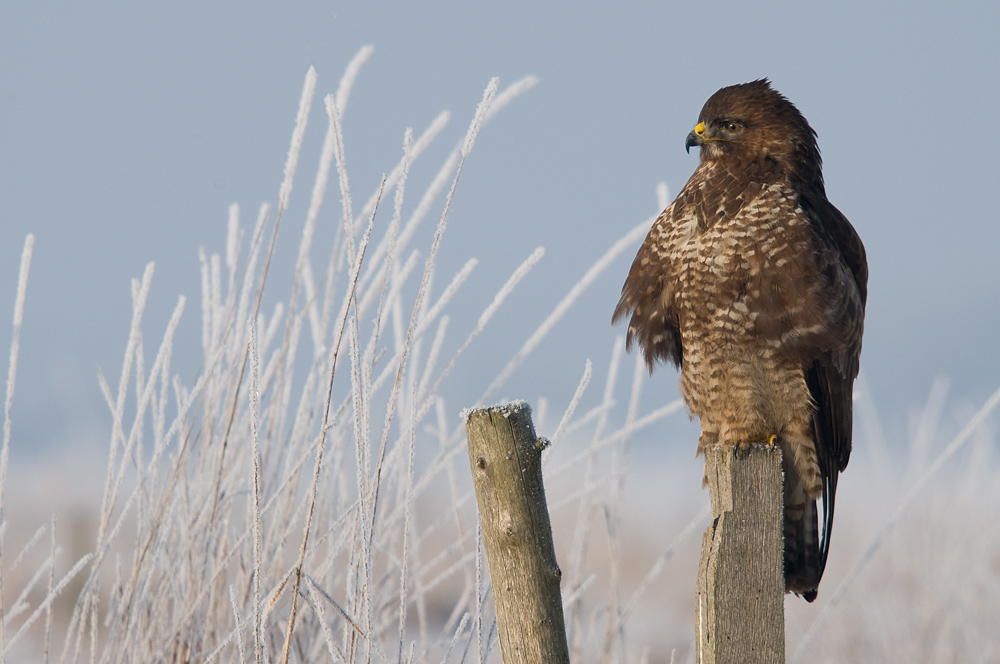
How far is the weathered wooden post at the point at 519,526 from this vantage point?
5.18 feet

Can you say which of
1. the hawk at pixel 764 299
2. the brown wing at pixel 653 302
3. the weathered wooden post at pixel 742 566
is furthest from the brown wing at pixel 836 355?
the weathered wooden post at pixel 742 566

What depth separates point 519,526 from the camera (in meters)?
1.59

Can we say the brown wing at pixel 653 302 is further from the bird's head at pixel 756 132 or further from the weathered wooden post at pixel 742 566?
the weathered wooden post at pixel 742 566

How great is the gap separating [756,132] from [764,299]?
0.50 m

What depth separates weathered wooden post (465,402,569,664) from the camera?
1.58m

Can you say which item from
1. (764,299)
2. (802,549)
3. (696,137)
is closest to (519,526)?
(764,299)

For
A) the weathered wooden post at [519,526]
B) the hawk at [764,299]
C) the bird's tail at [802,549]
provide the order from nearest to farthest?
the weathered wooden post at [519,526]
the hawk at [764,299]
the bird's tail at [802,549]

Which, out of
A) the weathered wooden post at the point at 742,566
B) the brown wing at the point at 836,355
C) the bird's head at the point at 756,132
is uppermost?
the bird's head at the point at 756,132

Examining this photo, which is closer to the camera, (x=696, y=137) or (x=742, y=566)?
(x=742, y=566)

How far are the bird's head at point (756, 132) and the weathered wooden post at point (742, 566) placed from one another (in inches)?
37.6

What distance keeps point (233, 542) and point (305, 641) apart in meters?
0.31

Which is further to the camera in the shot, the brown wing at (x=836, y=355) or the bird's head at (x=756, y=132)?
the bird's head at (x=756, y=132)

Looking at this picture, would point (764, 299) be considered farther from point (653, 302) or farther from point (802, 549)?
point (802, 549)

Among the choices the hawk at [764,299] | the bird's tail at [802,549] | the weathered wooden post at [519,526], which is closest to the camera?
the weathered wooden post at [519,526]
